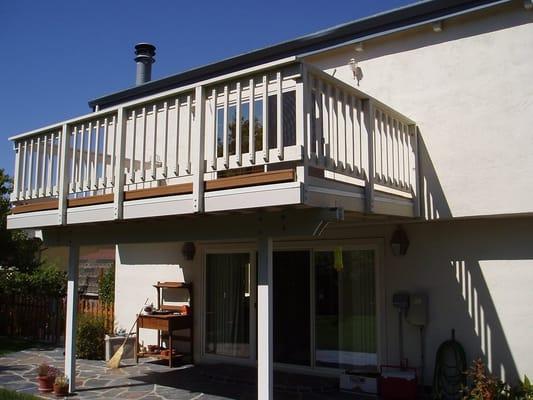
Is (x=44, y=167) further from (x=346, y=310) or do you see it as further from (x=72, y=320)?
(x=346, y=310)

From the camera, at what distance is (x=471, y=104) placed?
7.08m

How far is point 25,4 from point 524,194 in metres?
8.53

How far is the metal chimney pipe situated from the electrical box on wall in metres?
8.47

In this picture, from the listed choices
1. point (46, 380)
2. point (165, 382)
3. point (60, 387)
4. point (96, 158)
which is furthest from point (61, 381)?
point (96, 158)

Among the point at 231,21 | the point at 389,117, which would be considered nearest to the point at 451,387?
the point at 389,117

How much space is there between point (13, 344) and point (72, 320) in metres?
5.02

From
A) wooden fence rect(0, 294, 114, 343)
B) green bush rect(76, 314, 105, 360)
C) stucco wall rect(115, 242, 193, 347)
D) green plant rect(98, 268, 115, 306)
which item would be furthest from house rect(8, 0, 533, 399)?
green plant rect(98, 268, 115, 306)

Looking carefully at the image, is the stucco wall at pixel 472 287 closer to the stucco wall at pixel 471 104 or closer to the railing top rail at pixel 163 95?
the stucco wall at pixel 471 104

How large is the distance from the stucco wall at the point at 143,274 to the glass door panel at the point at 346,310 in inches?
115

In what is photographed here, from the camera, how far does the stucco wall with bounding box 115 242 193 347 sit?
1031 centimetres

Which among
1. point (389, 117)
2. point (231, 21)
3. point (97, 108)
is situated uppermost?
point (231, 21)

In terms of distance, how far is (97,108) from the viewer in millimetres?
12531

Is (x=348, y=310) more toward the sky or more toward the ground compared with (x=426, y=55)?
more toward the ground

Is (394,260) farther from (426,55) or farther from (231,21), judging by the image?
(231,21)
